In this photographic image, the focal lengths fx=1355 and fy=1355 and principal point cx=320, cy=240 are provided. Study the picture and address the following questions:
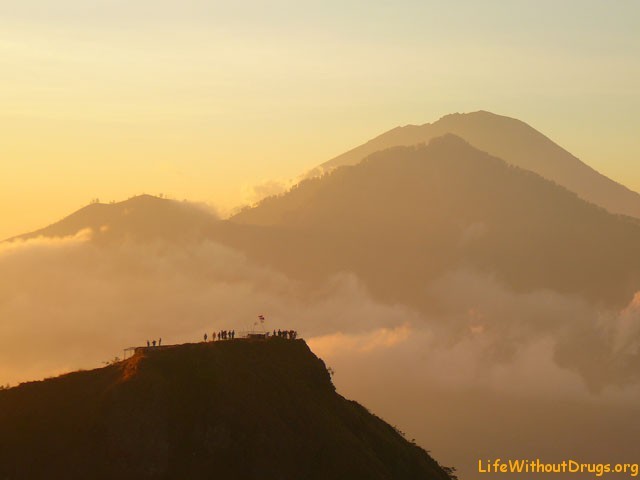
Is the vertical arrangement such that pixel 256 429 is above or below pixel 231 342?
below

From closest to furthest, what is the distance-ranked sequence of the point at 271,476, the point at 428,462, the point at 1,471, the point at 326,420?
the point at 1,471 → the point at 271,476 → the point at 326,420 → the point at 428,462

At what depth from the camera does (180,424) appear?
13575cm

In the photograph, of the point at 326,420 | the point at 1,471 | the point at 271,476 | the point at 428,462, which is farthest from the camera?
the point at 428,462

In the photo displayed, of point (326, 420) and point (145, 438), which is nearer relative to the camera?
point (145, 438)

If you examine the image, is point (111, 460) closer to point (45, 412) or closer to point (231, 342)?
point (45, 412)

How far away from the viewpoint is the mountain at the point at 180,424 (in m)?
130

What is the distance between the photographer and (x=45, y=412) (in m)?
135

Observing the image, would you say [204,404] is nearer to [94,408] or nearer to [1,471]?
[94,408]

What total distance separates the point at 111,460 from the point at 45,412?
31.6 feet

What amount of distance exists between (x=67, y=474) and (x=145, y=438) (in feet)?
28.4

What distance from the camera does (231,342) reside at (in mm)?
149750

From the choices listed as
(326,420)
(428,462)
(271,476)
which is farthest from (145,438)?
(428,462)

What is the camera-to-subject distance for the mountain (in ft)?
428

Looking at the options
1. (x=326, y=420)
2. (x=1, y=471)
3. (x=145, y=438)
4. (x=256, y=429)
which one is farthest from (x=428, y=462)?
(x=1, y=471)
